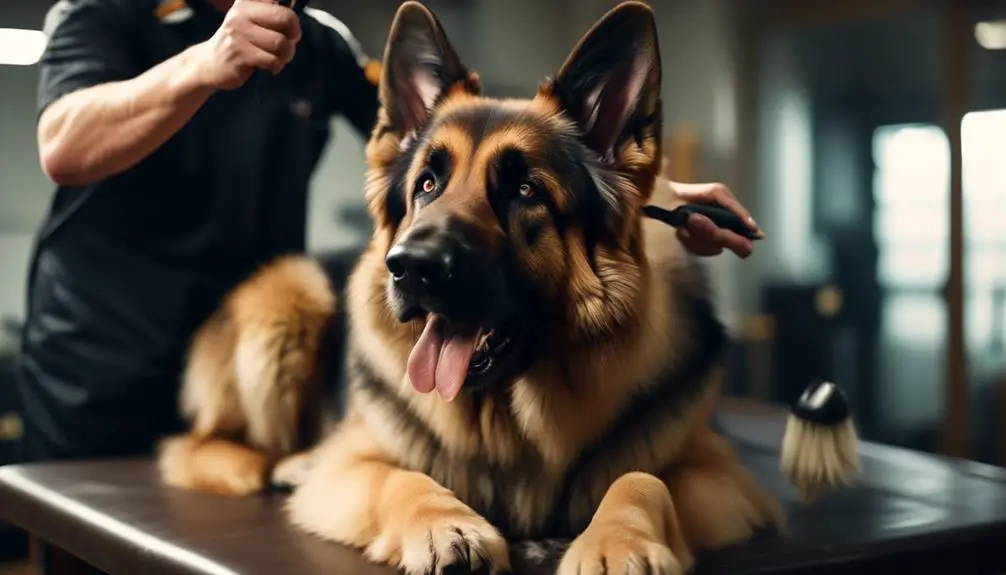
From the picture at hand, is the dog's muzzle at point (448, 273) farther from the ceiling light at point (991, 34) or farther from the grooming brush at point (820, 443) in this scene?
the ceiling light at point (991, 34)

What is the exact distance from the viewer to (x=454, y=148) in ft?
2.92

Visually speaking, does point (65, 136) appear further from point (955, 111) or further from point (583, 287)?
point (955, 111)

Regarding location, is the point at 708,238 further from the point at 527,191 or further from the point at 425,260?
the point at 425,260

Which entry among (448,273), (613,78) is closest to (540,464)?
(448,273)

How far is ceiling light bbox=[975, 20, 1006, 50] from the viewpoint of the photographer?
8.70 feet

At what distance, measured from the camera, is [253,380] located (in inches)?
51.3

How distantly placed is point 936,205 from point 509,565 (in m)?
2.38

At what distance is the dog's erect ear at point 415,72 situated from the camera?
93cm

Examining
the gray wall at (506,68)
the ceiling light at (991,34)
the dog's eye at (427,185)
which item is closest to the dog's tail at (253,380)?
the dog's eye at (427,185)

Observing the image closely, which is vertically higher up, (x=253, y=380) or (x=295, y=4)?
(x=295, y=4)

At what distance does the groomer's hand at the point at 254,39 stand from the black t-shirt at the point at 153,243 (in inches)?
13.5

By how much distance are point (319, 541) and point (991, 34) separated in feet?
8.24

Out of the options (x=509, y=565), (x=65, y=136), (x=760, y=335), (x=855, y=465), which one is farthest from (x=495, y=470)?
(x=760, y=335)

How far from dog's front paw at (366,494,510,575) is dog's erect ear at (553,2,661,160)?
1.16ft
